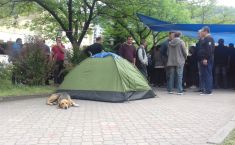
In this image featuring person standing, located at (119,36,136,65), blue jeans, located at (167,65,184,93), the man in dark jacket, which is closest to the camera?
blue jeans, located at (167,65,184,93)

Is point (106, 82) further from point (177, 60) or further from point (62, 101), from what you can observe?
point (177, 60)

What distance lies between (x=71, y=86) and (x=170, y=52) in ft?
12.4

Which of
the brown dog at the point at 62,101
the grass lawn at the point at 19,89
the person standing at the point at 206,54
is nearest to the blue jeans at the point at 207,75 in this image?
the person standing at the point at 206,54

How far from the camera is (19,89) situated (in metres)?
13.1

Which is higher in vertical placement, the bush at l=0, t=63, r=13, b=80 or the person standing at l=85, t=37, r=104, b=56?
the person standing at l=85, t=37, r=104, b=56

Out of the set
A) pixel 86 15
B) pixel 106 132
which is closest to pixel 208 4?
pixel 86 15

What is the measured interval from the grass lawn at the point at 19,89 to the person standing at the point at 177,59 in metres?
3.90

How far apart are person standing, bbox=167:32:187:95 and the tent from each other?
1.81m

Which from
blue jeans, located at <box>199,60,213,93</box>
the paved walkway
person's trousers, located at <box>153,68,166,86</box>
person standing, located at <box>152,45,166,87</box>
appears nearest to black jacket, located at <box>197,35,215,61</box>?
blue jeans, located at <box>199,60,213,93</box>

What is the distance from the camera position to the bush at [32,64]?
45.6ft

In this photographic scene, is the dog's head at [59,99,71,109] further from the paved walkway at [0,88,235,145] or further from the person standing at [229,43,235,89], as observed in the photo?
the person standing at [229,43,235,89]

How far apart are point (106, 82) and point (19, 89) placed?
2.90 meters

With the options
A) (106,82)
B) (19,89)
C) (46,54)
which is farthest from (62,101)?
(46,54)

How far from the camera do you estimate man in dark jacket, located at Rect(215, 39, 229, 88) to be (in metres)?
16.9
